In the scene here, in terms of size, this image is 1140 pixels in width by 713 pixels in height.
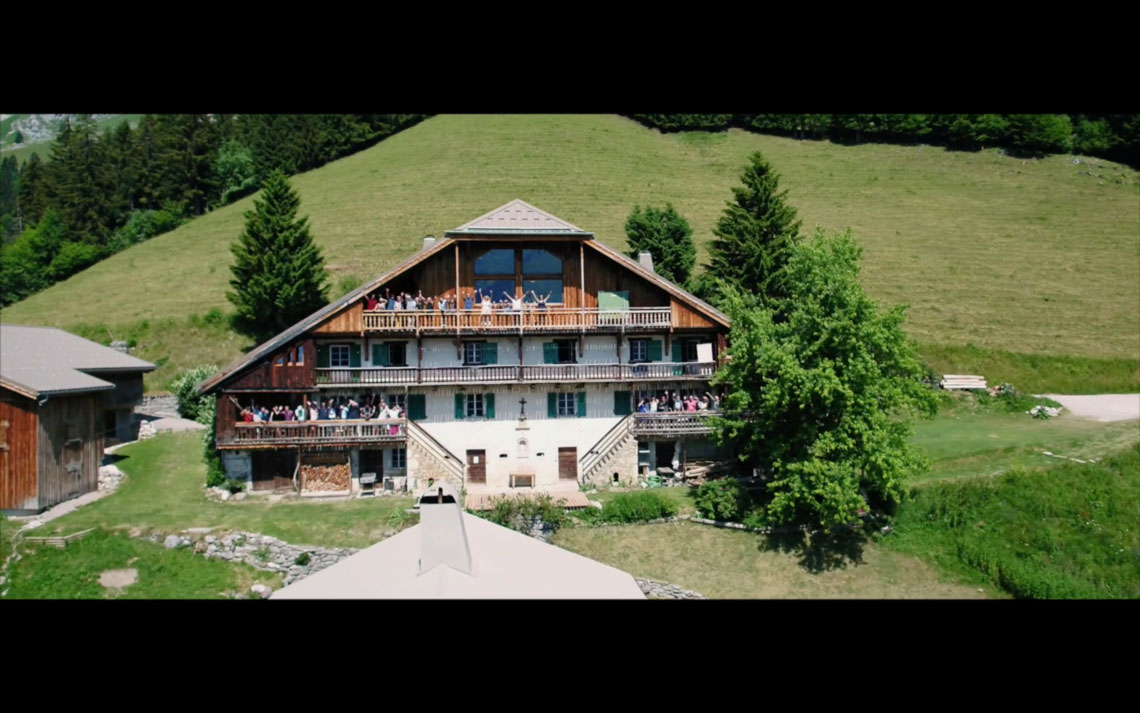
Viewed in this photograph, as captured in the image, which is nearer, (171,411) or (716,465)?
(716,465)

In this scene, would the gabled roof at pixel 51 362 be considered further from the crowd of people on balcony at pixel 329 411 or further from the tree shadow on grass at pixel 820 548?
the tree shadow on grass at pixel 820 548

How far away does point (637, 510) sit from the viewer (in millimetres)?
25078

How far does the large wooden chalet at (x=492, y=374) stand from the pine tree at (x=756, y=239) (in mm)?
9310

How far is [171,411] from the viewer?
39.4 metres

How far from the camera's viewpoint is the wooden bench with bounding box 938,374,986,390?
37188 millimetres

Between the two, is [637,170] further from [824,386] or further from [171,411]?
[824,386]

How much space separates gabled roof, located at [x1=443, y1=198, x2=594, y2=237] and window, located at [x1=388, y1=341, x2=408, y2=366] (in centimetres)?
506

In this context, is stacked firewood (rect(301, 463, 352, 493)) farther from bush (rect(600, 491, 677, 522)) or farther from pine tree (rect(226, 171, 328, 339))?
pine tree (rect(226, 171, 328, 339))

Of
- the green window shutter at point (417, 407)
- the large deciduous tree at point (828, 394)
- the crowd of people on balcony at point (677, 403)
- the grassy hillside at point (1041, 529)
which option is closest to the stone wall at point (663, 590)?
the large deciduous tree at point (828, 394)

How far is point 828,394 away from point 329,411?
61.6 ft

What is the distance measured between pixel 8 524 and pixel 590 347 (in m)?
21.8

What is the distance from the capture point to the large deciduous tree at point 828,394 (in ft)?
73.6

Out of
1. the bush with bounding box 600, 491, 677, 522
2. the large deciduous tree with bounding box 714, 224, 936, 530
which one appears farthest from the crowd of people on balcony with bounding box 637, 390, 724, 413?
the bush with bounding box 600, 491, 677, 522
